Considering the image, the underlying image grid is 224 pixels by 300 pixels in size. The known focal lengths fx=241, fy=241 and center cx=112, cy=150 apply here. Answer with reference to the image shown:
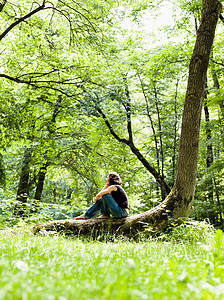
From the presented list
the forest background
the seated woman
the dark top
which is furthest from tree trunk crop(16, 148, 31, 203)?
the dark top

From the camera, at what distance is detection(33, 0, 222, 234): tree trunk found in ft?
15.1

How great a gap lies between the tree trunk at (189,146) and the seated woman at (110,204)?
0.40m

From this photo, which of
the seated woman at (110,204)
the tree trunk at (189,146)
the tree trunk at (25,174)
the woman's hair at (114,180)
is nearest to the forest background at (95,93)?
the tree trunk at (25,174)

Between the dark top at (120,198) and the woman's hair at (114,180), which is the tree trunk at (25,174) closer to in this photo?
Answer: the woman's hair at (114,180)

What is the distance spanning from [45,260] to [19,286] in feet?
2.11

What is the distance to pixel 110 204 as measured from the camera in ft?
16.8

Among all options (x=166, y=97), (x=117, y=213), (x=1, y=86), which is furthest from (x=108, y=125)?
(x=117, y=213)

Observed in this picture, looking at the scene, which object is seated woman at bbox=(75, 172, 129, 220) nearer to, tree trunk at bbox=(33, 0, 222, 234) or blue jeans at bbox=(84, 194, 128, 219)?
blue jeans at bbox=(84, 194, 128, 219)

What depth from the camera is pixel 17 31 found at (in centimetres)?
766

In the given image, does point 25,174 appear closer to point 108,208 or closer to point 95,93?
point 95,93

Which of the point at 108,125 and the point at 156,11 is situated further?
the point at 108,125

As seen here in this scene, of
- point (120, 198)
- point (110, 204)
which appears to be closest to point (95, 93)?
point (120, 198)

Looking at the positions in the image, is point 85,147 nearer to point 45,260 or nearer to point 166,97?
point 166,97

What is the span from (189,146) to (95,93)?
4.70 m
